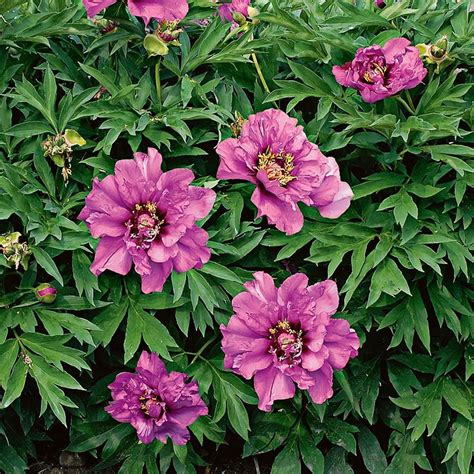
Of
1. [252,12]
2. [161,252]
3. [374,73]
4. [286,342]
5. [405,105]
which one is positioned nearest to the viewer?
[161,252]

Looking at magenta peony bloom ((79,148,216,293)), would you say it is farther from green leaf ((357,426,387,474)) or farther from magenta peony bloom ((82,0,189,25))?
green leaf ((357,426,387,474))

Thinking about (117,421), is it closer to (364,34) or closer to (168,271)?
(168,271)

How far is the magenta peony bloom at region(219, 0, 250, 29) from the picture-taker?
2.04 m

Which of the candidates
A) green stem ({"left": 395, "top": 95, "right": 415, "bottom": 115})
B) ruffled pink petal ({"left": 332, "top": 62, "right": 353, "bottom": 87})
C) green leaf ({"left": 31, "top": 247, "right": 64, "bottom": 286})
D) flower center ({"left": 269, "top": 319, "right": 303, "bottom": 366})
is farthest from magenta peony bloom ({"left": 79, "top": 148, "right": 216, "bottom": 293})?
green stem ({"left": 395, "top": 95, "right": 415, "bottom": 115})

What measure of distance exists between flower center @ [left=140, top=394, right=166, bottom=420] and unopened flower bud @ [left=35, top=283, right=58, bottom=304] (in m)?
0.27

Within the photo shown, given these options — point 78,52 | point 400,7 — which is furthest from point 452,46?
point 78,52

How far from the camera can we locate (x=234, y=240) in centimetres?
184

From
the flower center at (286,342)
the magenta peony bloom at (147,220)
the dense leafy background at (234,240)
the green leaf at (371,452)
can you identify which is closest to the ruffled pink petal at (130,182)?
the magenta peony bloom at (147,220)

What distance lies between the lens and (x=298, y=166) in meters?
1.76

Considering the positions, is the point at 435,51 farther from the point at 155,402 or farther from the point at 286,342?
the point at 155,402

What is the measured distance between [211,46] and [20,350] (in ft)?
2.54

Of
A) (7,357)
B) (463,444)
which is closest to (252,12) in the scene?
(7,357)

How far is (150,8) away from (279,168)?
1.31 feet

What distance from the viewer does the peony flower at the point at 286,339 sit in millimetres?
1668
